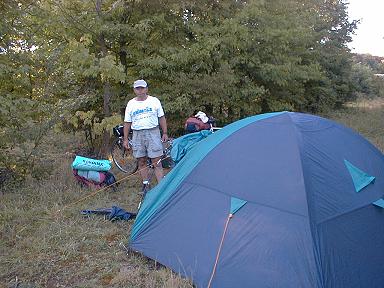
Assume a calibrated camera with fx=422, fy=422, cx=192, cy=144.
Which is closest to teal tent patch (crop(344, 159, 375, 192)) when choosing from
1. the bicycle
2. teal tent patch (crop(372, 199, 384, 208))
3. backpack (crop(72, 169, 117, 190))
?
teal tent patch (crop(372, 199, 384, 208))

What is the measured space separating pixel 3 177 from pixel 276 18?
752 centimetres

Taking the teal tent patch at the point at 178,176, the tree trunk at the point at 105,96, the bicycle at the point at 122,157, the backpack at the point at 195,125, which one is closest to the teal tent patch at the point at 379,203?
the teal tent patch at the point at 178,176

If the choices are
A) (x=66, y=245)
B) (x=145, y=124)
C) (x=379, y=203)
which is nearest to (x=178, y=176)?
(x=66, y=245)

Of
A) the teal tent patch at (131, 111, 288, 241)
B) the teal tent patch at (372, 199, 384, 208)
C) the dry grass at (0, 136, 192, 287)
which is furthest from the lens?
the teal tent patch at (131, 111, 288, 241)

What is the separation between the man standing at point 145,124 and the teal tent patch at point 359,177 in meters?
2.85

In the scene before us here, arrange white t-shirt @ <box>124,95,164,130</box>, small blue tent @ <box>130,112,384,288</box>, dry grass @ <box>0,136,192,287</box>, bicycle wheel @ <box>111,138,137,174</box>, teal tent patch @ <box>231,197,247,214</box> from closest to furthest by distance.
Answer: small blue tent @ <box>130,112,384,288</box> < teal tent patch @ <box>231,197,247,214</box> < dry grass @ <box>0,136,192,287</box> < white t-shirt @ <box>124,95,164,130</box> < bicycle wheel @ <box>111,138,137,174</box>

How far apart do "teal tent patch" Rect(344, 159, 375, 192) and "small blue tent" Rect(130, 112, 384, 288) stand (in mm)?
12

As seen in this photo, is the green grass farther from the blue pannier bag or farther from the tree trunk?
the tree trunk

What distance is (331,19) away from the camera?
1861 cm

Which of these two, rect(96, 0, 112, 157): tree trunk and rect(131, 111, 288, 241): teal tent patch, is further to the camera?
rect(96, 0, 112, 157): tree trunk

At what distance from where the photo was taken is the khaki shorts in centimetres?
614

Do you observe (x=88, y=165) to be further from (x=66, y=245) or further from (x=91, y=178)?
(x=66, y=245)

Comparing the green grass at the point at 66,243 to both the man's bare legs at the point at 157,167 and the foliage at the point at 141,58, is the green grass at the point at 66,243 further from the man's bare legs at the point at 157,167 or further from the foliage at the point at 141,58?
the foliage at the point at 141,58

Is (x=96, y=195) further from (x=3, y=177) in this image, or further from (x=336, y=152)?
(x=336, y=152)
